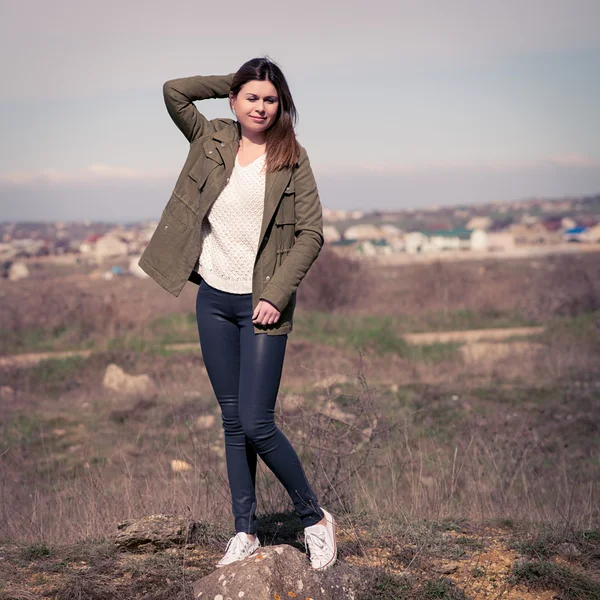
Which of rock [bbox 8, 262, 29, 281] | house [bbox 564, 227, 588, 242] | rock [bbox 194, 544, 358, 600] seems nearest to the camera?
rock [bbox 194, 544, 358, 600]

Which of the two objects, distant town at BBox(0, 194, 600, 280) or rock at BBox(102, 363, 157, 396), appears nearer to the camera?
rock at BBox(102, 363, 157, 396)

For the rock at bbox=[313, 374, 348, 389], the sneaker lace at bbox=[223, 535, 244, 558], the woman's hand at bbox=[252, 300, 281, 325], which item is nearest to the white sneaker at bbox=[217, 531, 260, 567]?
the sneaker lace at bbox=[223, 535, 244, 558]

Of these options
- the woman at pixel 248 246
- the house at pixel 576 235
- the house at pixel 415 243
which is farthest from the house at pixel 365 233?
the woman at pixel 248 246

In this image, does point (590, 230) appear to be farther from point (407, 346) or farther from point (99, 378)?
point (99, 378)

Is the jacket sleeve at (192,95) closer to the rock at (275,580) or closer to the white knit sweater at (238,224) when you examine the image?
the white knit sweater at (238,224)

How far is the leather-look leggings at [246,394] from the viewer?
9.87ft

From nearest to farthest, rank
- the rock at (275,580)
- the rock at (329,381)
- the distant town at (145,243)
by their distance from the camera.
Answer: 1. the rock at (275,580)
2. the rock at (329,381)
3. the distant town at (145,243)

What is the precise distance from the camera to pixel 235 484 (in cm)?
325

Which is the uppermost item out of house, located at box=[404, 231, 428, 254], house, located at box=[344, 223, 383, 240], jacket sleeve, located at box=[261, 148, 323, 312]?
jacket sleeve, located at box=[261, 148, 323, 312]

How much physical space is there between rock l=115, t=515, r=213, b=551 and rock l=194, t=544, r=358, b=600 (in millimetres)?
489

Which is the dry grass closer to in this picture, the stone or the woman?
the stone

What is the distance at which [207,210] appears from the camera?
3053 millimetres

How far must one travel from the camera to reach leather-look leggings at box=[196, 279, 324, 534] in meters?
3.01

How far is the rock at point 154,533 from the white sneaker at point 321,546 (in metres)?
0.65
